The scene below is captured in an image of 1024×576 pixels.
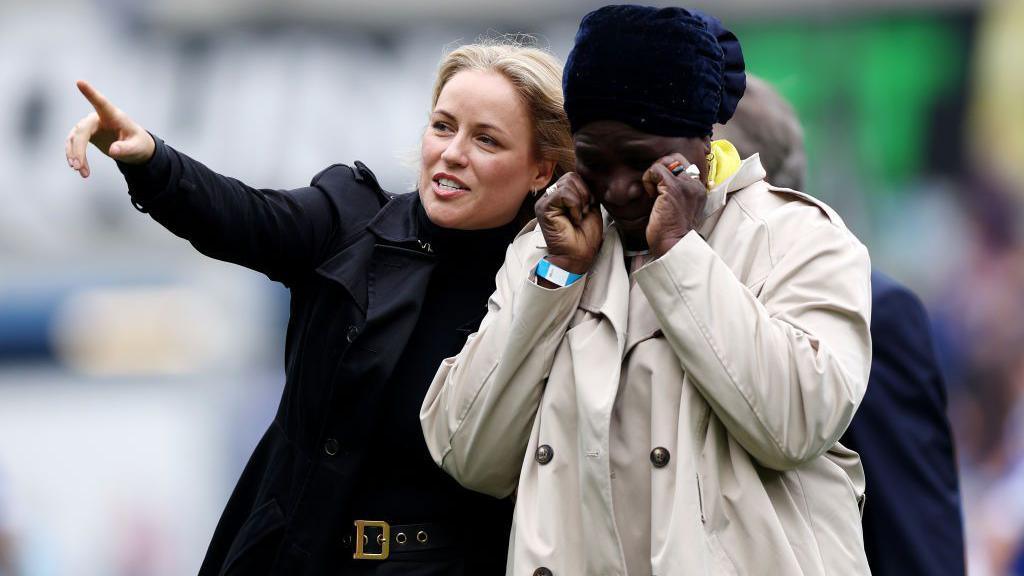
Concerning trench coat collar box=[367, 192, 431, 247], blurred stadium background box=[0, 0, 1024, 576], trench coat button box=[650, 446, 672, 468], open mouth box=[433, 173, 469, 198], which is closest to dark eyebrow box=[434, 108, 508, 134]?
open mouth box=[433, 173, 469, 198]

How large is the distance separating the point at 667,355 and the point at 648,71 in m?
0.50

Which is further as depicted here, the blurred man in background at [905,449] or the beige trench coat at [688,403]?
the blurred man in background at [905,449]

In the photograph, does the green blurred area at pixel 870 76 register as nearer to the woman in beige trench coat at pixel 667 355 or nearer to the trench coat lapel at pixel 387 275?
the trench coat lapel at pixel 387 275

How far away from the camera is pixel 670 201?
8.61 feet

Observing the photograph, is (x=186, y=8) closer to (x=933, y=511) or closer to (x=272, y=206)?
(x=272, y=206)

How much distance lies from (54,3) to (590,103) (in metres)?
5.42

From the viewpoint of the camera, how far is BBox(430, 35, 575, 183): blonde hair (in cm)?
338

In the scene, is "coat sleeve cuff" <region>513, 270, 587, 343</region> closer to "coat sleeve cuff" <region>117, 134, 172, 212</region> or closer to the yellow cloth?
the yellow cloth

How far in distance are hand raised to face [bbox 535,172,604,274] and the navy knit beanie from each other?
13 centimetres

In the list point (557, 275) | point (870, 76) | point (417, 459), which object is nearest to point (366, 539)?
point (417, 459)

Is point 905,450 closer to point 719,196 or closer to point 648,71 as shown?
point 719,196

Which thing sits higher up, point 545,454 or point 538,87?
point 538,87

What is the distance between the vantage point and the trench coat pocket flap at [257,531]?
329 cm

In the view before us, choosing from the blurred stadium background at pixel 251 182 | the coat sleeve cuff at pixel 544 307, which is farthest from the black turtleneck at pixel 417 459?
the blurred stadium background at pixel 251 182
